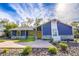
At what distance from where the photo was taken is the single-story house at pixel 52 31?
13.9ft

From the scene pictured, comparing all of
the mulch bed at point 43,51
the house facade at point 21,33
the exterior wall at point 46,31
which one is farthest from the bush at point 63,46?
the house facade at point 21,33

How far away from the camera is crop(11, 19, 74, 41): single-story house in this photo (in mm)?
4242

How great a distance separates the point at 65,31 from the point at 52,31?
245 mm

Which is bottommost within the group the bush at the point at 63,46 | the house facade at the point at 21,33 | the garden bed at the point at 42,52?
the garden bed at the point at 42,52

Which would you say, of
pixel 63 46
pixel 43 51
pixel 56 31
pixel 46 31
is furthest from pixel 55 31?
pixel 43 51

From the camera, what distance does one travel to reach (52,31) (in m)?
4.31

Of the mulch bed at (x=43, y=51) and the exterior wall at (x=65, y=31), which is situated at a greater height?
the exterior wall at (x=65, y=31)

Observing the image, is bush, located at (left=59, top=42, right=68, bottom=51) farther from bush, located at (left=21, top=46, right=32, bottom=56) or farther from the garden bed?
bush, located at (left=21, top=46, right=32, bottom=56)

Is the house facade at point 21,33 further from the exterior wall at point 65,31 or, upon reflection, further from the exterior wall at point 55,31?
the exterior wall at point 65,31

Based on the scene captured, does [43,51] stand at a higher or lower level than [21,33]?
lower

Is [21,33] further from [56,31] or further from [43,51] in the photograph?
[56,31]

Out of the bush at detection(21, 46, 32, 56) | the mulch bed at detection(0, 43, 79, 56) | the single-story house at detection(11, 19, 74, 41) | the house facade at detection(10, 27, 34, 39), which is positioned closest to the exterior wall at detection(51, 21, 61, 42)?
the single-story house at detection(11, 19, 74, 41)

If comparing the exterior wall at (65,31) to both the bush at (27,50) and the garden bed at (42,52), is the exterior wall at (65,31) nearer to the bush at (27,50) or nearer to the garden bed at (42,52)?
the garden bed at (42,52)

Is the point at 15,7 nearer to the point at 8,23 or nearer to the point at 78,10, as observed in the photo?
the point at 8,23
